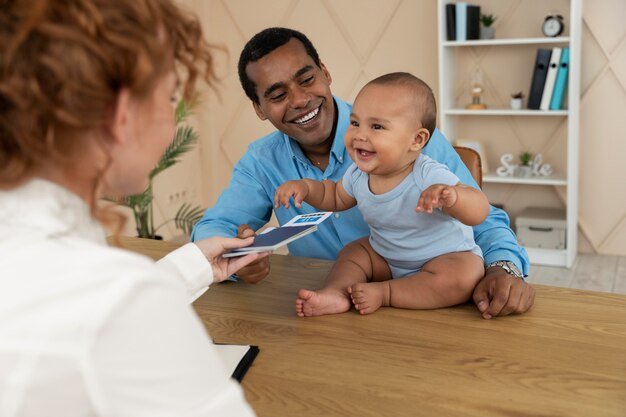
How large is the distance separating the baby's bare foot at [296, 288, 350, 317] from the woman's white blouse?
630mm

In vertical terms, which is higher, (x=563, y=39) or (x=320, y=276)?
(x=563, y=39)

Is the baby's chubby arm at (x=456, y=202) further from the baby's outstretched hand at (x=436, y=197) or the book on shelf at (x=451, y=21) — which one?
the book on shelf at (x=451, y=21)

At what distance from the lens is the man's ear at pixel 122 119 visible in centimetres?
62

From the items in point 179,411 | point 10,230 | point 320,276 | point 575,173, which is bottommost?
point 575,173

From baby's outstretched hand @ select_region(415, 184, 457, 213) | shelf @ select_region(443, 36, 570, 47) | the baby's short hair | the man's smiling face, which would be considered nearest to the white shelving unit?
shelf @ select_region(443, 36, 570, 47)

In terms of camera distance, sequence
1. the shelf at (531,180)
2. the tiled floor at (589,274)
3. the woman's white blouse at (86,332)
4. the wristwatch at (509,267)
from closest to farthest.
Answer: the woman's white blouse at (86,332), the wristwatch at (509,267), the tiled floor at (589,274), the shelf at (531,180)

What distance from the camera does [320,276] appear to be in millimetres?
1471

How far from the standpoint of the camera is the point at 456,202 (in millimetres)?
1259

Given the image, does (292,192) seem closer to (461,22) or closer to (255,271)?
(255,271)

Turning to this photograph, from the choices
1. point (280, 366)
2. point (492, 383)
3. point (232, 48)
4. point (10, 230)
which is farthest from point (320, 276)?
point (232, 48)

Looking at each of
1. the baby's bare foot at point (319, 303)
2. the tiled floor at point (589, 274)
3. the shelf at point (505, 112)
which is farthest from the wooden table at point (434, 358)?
the shelf at point (505, 112)

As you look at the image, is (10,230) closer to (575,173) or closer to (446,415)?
(446,415)

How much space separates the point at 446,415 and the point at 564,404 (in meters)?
0.17

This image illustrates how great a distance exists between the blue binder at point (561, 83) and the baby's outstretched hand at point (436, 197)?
8.45 ft
